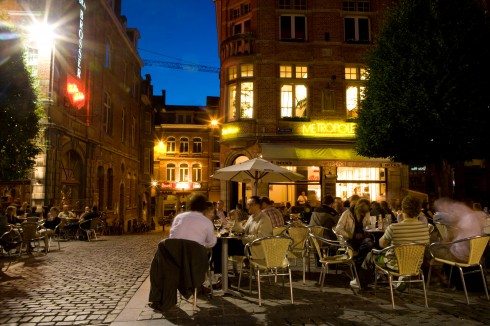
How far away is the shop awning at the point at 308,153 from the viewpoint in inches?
691

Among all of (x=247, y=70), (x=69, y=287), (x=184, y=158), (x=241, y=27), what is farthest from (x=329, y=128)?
(x=184, y=158)

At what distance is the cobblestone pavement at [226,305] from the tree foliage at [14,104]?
191 inches

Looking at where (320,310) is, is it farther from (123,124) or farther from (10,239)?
(123,124)

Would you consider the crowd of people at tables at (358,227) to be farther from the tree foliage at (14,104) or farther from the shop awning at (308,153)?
the shop awning at (308,153)

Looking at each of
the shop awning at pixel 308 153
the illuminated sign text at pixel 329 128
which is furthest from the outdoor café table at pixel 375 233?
the illuminated sign text at pixel 329 128

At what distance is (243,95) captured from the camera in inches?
751

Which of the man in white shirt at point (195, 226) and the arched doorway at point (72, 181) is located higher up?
the arched doorway at point (72, 181)

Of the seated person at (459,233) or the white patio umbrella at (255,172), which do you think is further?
the white patio umbrella at (255,172)

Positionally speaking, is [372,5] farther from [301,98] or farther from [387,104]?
[387,104]

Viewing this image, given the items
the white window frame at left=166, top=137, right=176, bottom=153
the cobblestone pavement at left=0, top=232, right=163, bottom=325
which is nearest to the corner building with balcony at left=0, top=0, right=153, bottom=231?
the cobblestone pavement at left=0, top=232, right=163, bottom=325

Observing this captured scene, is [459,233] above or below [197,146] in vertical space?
below

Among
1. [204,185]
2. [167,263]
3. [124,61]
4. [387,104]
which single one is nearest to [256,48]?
[387,104]

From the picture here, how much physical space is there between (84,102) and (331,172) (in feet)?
37.7

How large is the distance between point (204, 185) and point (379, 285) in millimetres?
37823
